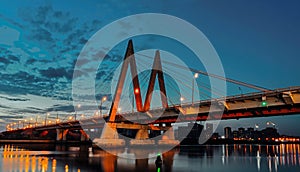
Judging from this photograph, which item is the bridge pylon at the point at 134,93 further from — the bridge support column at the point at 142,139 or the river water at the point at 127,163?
the river water at the point at 127,163

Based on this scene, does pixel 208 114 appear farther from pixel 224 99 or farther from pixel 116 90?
pixel 116 90

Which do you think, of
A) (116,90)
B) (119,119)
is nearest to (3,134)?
(119,119)

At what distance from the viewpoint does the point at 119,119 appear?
84000mm

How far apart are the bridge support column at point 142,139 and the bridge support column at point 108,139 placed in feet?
33.4

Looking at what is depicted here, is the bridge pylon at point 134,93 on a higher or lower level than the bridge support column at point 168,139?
higher

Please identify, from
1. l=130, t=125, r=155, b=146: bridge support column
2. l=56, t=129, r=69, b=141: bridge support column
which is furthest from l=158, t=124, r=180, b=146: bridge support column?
l=56, t=129, r=69, b=141: bridge support column

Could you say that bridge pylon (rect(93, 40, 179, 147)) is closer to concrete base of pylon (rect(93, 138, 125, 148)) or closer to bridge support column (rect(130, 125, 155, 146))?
concrete base of pylon (rect(93, 138, 125, 148))

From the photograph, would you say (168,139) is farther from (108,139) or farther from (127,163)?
(127,163)

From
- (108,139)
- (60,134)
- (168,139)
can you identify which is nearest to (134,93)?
(108,139)

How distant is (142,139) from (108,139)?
16.7m

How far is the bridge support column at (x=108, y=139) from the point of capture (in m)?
70.2

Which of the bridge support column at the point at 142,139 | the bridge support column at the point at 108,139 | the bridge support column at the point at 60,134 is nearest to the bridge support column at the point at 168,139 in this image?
the bridge support column at the point at 142,139

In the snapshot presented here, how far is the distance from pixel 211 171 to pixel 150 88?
4695 cm

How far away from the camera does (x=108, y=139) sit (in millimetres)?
72062
